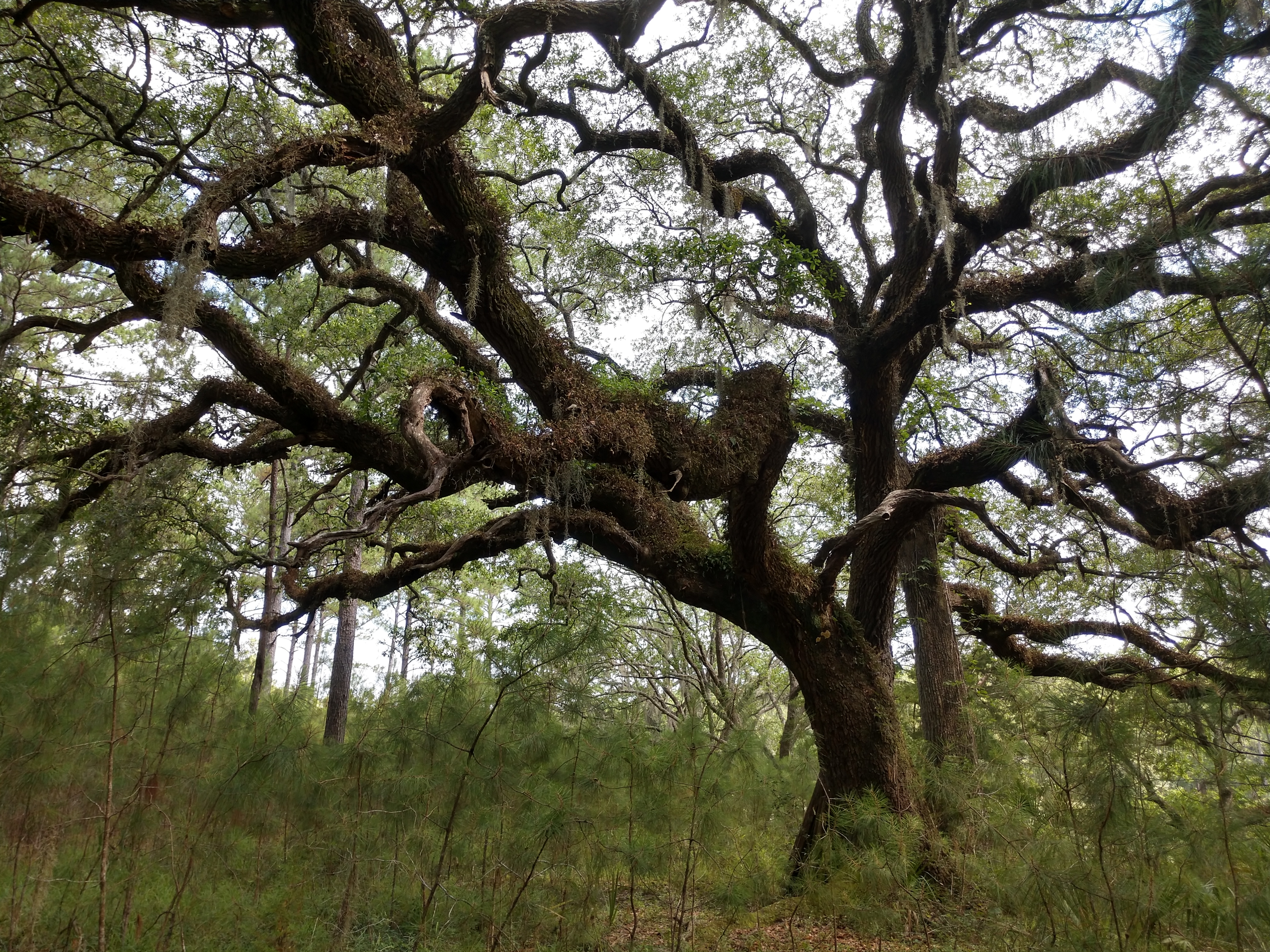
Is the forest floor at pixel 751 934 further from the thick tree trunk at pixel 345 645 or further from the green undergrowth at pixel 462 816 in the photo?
the thick tree trunk at pixel 345 645

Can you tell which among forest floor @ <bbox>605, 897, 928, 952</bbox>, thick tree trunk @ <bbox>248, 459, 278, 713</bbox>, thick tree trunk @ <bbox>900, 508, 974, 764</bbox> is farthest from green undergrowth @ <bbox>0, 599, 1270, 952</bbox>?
thick tree trunk @ <bbox>900, 508, 974, 764</bbox>

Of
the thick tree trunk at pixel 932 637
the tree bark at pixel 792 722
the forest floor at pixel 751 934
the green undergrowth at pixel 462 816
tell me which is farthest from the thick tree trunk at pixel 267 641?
the tree bark at pixel 792 722

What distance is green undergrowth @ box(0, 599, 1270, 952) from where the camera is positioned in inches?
140

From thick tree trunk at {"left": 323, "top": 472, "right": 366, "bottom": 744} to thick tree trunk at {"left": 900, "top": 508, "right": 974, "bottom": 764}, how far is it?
15.6ft

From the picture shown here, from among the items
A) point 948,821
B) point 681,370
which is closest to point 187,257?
point 681,370

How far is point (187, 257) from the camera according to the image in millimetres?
3299

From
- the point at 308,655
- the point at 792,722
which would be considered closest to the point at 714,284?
the point at 792,722

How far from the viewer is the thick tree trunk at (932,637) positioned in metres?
6.12

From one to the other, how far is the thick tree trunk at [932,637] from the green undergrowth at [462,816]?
1337 millimetres

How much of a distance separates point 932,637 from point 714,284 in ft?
11.6

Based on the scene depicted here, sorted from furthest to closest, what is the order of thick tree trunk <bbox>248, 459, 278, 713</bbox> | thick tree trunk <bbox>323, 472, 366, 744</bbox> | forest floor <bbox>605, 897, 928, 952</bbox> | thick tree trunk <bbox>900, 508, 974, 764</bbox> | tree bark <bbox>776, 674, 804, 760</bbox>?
tree bark <bbox>776, 674, 804, 760</bbox>, thick tree trunk <bbox>323, 472, 366, 744</bbox>, thick tree trunk <bbox>900, 508, 974, 764</bbox>, thick tree trunk <bbox>248, 459, 278, 713</bbox>, forest floor <bbox>605, 897, 928, 952</bbox>

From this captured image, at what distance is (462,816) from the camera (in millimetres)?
4152

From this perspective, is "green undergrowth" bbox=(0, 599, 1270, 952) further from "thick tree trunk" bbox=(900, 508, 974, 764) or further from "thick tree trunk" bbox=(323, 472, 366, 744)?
"thick tree trunk" bbox=(323, 472, 366, 744)

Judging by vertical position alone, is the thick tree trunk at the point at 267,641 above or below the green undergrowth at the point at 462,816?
above
